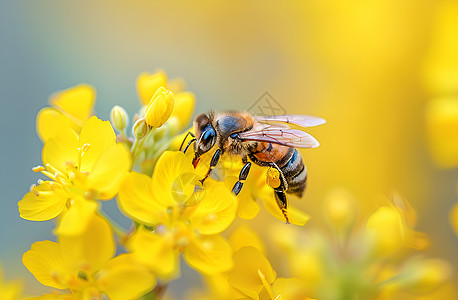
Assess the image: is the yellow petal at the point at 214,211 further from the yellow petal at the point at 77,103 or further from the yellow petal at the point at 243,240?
the yellow petal at the point at 77,103

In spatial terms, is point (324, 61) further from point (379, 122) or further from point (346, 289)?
point (346, 289)

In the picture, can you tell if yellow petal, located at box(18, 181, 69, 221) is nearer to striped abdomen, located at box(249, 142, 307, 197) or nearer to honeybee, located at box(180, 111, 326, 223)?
honeybee, located at box(180, 111, 326, 223)

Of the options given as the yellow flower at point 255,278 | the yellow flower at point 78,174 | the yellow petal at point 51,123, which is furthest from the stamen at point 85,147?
the yellow flower at point 255,278

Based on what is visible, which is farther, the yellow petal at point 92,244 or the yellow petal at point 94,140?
the yellow petal at point 94,140

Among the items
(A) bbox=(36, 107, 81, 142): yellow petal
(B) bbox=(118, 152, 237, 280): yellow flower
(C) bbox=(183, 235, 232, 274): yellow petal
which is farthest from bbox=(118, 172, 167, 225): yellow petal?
(A) bbox=(36, 107, 81, 142): yellow petal

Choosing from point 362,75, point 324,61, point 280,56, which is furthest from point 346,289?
point 280,56

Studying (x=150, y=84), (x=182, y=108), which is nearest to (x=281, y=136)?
(x=182, y=108)
